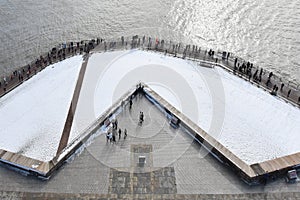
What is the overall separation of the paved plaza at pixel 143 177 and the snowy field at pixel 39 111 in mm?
5821

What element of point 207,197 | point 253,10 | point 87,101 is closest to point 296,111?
point 207,197

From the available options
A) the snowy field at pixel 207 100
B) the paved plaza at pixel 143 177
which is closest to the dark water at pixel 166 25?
the snowy field at pixel 207 100

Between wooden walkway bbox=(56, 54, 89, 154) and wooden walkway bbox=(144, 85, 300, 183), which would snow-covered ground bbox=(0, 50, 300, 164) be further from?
wooden walkway bbox=(144, 85, 300, 183)

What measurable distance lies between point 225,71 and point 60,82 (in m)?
19.5

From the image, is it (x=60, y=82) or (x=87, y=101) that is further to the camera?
(x=60, y=82)

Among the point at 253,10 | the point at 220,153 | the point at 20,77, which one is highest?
the point at 253,10

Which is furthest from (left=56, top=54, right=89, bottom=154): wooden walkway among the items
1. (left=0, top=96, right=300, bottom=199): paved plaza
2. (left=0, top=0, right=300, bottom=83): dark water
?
(left=0, top=0, right=300, bottom=83): dark water

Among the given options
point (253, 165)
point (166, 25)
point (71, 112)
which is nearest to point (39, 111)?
Result: point (71, 112)

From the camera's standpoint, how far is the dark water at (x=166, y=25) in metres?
45.6

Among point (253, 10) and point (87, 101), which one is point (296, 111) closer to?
point (87, 101)

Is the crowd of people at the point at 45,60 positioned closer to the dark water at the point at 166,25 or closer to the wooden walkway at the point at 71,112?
the dark water at the point at 166,25

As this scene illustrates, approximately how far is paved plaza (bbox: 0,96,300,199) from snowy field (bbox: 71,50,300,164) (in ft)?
20.3

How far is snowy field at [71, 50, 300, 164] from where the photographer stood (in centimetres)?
3005

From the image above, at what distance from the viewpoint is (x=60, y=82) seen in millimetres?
38031
